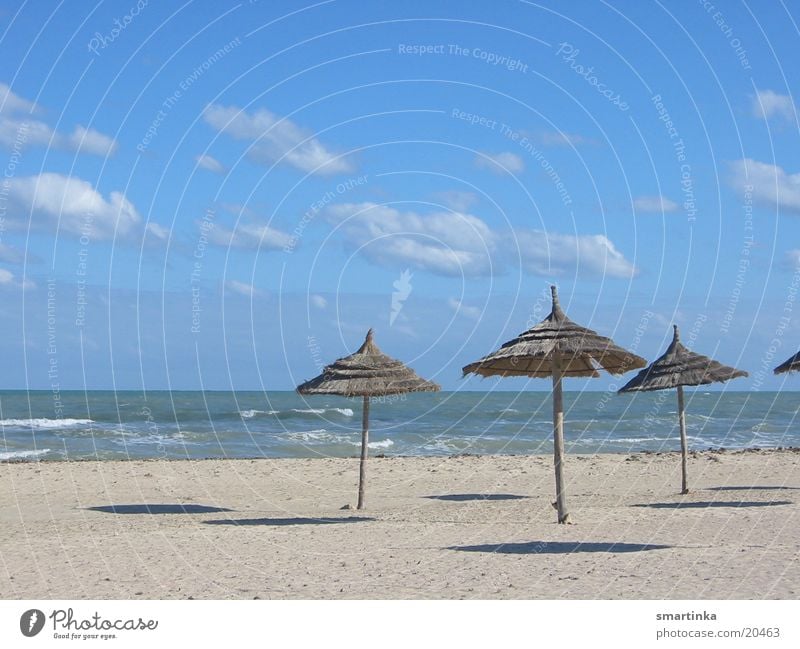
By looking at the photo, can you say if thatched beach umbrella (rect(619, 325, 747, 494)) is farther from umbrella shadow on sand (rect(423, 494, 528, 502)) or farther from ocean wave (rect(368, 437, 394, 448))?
ocean wave (rect(368, 437, 394, 448))

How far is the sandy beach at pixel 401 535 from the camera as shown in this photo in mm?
8672

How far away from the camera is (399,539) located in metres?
11.6

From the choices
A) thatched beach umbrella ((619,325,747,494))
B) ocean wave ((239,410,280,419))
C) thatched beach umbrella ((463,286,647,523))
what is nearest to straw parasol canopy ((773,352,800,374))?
thatched beach umbrella ((619,325,747,494))

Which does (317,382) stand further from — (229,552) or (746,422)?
(746,422)

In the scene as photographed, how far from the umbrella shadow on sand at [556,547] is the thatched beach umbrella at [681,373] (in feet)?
19.4

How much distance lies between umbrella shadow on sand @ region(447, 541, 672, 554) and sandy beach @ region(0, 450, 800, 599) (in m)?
0.02

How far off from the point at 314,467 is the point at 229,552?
41.6 ft

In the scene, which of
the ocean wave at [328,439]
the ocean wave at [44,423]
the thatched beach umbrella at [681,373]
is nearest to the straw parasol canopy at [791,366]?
the thatched beach umbrella at [681,373]

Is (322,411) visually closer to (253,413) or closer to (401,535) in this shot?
(253,413)

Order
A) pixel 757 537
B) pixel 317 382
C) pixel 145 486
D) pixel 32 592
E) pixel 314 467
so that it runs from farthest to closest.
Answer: pixel 314 467 → pixel 145 486 → pixel 317 382 → pixel 757 537 → pixel 32 592

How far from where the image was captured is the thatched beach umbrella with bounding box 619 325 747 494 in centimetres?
1627

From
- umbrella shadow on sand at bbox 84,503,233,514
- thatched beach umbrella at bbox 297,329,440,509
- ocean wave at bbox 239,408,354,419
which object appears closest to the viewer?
thatched beach umbrella at bbox 297,329,440,509

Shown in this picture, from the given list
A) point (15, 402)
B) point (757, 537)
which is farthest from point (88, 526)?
point (15, 402)

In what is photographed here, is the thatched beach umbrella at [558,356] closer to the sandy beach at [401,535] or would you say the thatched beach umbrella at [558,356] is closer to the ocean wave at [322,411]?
the sandy beach at [401,535]
